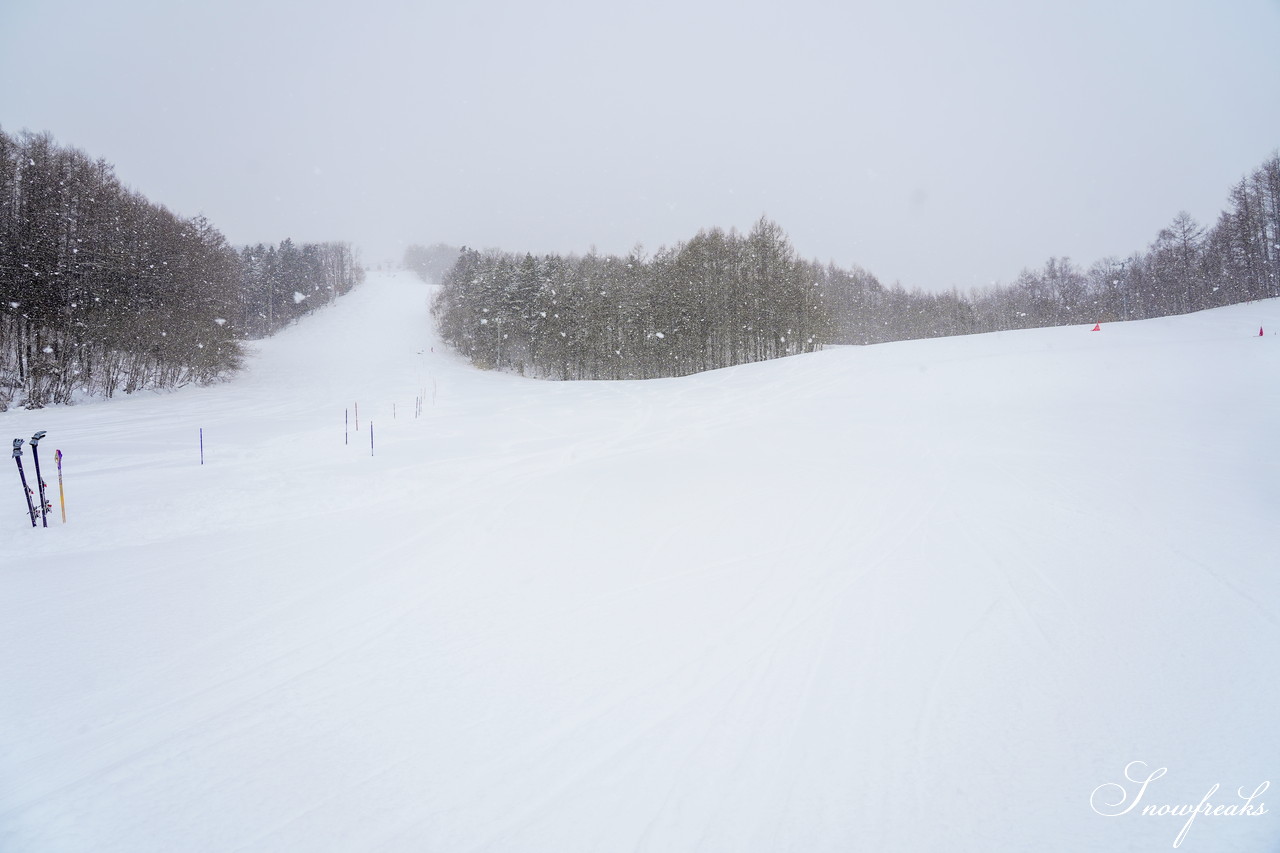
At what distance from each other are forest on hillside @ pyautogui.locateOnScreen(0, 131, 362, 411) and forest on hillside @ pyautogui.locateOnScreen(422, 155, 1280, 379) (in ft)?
68.5

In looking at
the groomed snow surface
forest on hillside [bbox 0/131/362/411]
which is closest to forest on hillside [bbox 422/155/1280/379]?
forest on hillside [bbox 0/131/362/411]

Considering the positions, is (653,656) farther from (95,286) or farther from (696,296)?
(696,296)

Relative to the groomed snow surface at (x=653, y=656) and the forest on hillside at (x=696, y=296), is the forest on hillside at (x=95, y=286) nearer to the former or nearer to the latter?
the groomed snow surface at (x=653, y=656)

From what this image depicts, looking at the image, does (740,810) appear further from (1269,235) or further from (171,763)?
(1269,235)

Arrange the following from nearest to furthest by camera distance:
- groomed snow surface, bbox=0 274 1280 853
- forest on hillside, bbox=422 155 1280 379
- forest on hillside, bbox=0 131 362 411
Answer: groomed snow surface, bbox=0 274 1280 853 → forest on hillside, bbox=0 131 362 411 → forest on hillside, bbox=422 155 1280 379

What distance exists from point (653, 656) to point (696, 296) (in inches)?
1463

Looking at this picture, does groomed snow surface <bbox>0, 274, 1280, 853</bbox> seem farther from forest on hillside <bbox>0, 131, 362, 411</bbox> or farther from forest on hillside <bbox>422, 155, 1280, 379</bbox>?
forest on hillside <bbox>422, 155, 1280, 379</bbox>

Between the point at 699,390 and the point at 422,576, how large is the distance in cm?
2130

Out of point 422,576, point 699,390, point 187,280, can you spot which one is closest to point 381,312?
point 187,280

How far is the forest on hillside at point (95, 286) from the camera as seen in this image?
2120cm

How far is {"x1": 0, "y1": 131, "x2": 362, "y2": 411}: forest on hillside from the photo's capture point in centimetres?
2120

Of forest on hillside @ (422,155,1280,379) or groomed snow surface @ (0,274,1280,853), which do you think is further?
forest on hillside @ (422,155,1280,379)

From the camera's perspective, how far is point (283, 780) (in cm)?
272

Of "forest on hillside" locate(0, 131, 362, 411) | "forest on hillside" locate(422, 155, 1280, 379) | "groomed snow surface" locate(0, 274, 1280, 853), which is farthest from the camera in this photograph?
"forest on hillside" locate(422, 155, 1280, 379)
